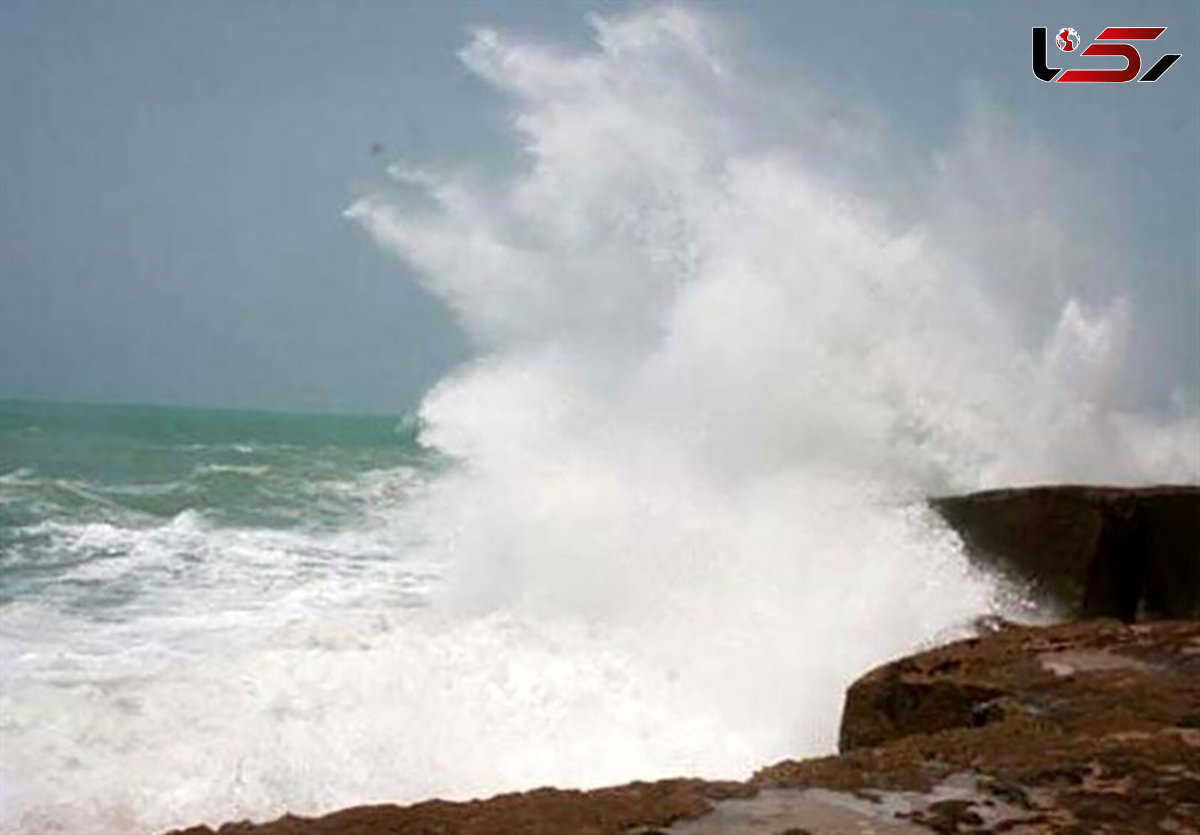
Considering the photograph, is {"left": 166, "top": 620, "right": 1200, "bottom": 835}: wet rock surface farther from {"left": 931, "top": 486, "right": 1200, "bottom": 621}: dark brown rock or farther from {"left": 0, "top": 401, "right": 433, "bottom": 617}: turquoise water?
{"left": 0, "top": 401, "right": 433, "bottom": 617}: turquoise water

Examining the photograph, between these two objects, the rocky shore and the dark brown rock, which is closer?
the rocky shore

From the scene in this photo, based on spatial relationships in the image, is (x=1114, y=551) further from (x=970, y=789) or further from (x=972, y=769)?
(x=970, y=789)

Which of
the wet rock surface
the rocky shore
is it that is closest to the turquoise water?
the rocky shore

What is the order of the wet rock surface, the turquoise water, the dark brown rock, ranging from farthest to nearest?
the turquoise water, the dark brown rock, the wet rock surface

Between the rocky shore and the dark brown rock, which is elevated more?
the dark brown rock

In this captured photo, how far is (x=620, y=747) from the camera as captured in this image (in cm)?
746

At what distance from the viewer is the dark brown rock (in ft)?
27.1

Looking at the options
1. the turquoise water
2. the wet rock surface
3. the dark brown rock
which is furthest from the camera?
the turquoise water

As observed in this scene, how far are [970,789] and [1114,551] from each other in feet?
19.5

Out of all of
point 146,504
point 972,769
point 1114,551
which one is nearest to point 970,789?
point 972,769

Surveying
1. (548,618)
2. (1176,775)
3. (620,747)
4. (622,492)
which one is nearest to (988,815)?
(1176,775)

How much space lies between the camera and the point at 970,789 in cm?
302

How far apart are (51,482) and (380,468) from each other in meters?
13.9

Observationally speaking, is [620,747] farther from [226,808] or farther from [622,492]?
[622,492]
